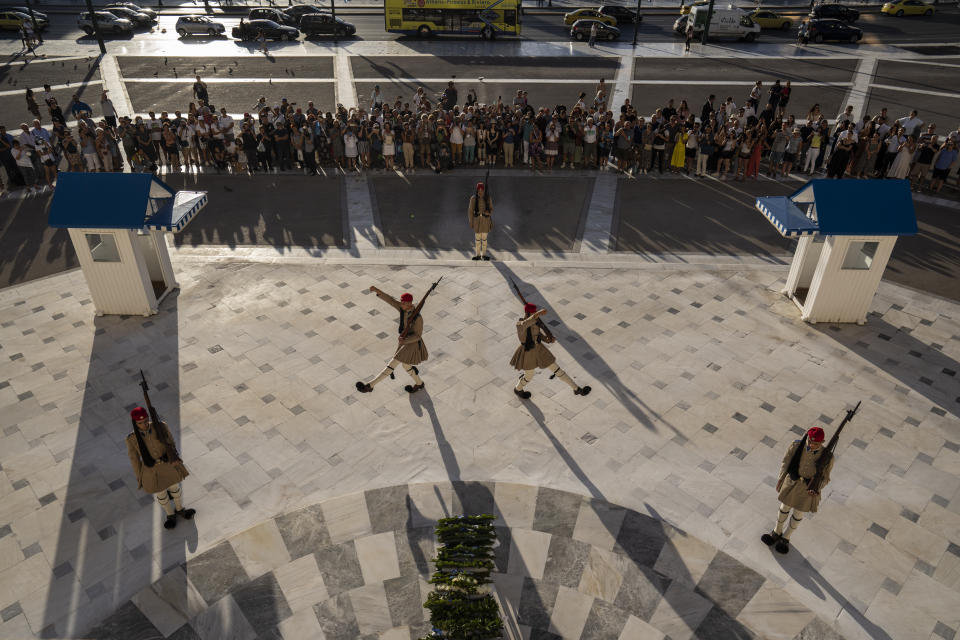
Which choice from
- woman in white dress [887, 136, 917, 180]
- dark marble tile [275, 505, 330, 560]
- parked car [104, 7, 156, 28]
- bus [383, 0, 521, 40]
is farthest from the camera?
parked car [104, 7, 156, 28]

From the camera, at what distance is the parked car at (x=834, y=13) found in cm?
3956

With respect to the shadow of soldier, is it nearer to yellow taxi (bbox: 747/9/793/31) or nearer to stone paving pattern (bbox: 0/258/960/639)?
stone paving pattern (bbox: 0/258/960/639)

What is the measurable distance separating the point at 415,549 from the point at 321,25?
1455 inches

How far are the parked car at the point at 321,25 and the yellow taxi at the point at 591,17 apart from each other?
45.4 feet

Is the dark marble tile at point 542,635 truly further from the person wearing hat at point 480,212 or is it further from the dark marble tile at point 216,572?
the person wearing hat at point 480,212

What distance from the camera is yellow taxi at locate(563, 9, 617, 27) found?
3912 cm

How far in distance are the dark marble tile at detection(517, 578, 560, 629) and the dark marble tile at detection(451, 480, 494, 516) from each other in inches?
47.2

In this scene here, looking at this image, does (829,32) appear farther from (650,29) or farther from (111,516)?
(111,516)

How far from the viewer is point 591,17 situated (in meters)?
39.3

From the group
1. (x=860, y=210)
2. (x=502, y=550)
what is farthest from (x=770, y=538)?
(x=860, y=210)

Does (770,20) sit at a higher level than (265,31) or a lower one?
higher

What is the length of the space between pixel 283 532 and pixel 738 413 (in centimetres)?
715

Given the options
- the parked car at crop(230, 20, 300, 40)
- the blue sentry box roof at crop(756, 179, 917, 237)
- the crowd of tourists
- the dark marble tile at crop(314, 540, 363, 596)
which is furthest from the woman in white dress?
the parked car at crop(230, 20, 300, 40)

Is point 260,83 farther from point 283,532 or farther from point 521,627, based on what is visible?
point 521,627
